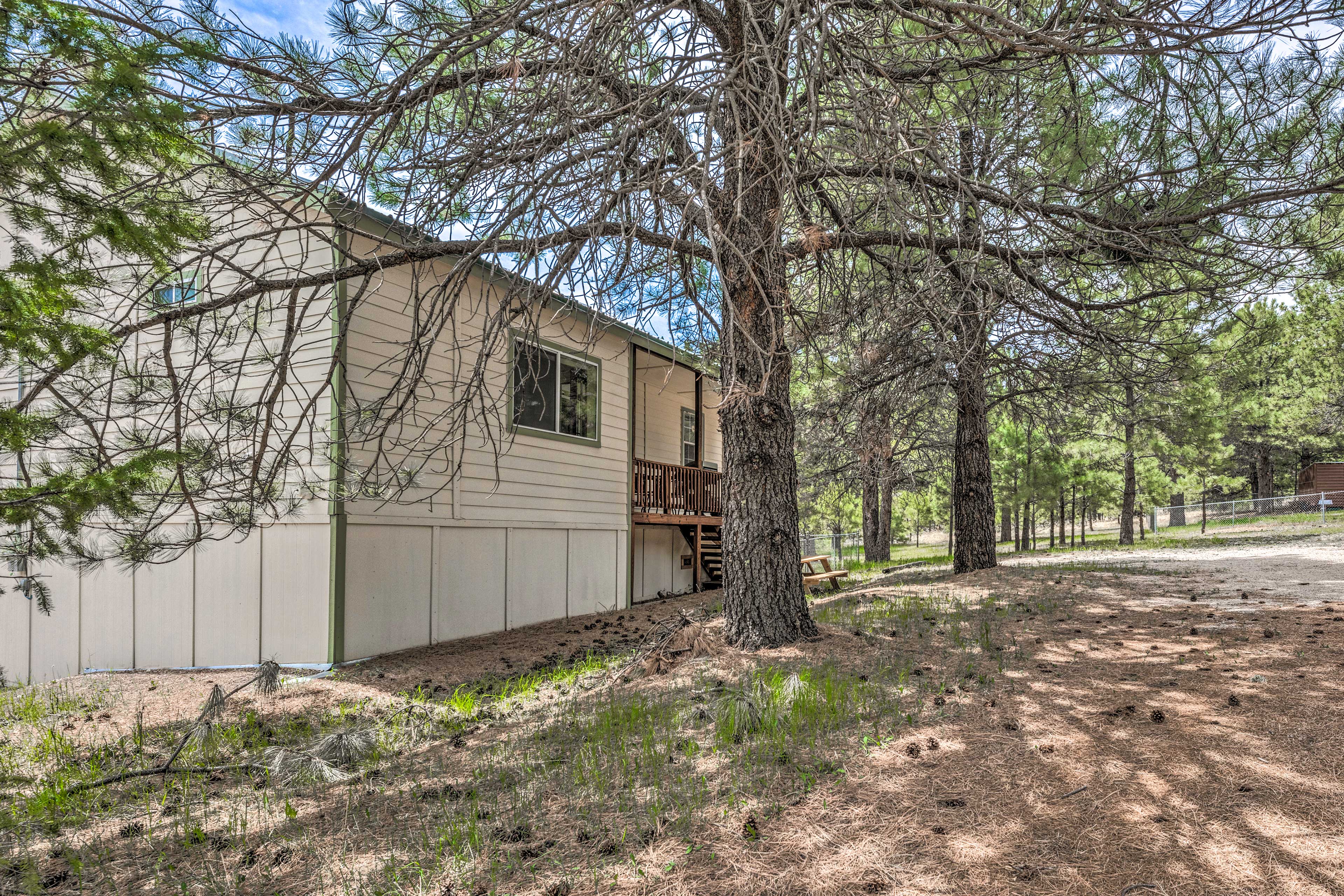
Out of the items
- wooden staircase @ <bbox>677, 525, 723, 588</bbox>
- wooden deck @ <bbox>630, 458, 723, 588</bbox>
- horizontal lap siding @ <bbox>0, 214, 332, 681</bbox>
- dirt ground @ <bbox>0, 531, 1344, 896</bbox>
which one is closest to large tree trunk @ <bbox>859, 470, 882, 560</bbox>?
wooden staircase @ <bbox>677, 525, 723, 588</bbox>

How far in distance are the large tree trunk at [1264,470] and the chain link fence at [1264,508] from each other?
2.48 meters

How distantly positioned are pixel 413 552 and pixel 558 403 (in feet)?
11.5

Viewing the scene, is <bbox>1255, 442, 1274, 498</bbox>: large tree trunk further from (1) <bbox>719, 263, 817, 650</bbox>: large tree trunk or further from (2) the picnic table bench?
(1) <bbox>719, 263, 817, 650</bbox>: large tree trunk

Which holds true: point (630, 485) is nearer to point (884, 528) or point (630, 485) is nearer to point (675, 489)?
point (675, 489)

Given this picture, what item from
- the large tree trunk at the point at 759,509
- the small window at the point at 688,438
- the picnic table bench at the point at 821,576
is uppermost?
the small window at the point at 688,438

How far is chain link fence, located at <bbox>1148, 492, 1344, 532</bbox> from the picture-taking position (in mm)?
24938

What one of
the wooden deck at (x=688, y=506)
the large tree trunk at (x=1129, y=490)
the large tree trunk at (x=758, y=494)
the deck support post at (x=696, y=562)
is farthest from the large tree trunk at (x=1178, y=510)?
the large tree trunk at (x=758, y=494)

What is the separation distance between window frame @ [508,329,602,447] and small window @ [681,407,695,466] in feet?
14.7

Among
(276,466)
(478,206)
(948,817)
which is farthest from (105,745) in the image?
(948,817)

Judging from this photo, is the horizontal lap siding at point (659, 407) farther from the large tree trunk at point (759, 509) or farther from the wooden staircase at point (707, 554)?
the large tree trunk at point (759, 509)

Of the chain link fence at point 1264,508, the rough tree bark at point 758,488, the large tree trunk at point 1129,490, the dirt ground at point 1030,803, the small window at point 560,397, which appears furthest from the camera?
the chain link fence at point 1264,508

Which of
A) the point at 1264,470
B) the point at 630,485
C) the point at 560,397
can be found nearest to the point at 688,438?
the point at 630,485

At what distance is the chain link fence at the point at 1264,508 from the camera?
24.9 meters

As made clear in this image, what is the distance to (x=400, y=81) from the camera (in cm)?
407
